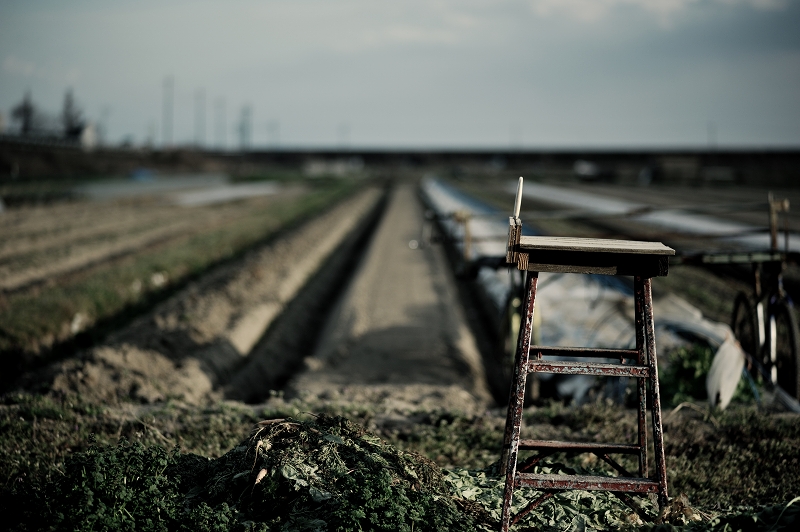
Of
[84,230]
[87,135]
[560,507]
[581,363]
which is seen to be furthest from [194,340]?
[87,135]

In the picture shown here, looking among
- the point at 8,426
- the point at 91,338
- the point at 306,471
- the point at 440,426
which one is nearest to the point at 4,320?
the point at 91,338

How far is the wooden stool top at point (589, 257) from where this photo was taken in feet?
11.4

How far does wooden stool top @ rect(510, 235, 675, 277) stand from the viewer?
3.46 meters

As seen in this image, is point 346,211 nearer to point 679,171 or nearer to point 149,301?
point 149,301

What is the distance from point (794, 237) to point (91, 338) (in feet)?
50.4

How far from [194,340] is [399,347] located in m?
2.65

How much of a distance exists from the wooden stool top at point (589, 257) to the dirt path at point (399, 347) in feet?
11.3

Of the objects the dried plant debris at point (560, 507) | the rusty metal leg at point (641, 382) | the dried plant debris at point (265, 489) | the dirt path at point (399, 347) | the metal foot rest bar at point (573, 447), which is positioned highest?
the rusty metal leg at point (641, 382)

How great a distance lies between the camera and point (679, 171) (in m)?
56.9

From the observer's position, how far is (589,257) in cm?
355

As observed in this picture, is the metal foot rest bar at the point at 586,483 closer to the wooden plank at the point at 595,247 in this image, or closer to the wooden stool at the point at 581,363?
the wooden stool at the point at 581,363

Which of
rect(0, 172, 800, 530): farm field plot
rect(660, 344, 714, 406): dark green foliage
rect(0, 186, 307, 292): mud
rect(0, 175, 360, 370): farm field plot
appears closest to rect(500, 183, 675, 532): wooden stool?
rect(0, 172, 800, 530): farm field plot

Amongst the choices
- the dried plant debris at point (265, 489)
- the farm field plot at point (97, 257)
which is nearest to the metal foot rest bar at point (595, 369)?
the dried plant debris at point (265, 489)

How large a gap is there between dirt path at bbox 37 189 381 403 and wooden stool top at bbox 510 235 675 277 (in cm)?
436
